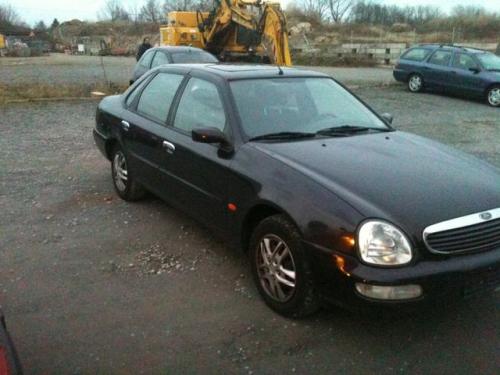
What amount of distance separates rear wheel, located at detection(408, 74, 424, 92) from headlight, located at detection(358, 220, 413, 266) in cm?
1533

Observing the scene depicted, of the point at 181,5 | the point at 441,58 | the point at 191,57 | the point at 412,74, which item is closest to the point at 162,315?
the point at 191,57

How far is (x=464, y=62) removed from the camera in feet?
51.2

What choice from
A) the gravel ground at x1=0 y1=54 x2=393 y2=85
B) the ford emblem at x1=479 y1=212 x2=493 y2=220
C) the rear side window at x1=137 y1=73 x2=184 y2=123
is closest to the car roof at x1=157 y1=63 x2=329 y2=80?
the rear side window at x1=137 y1=73 x2=184 y2=123

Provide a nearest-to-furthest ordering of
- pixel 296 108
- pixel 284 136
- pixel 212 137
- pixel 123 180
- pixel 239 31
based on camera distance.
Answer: pixel 212 137 < pixel 284 136 < pixel 296 108 < pixel 123 180 < pixel 239 31

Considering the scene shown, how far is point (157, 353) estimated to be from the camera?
3.10 metres

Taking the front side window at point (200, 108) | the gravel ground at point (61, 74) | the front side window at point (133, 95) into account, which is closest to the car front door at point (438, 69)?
the gravel ground at point (61, 74)

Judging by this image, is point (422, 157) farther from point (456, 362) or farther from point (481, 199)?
point (456, 362)

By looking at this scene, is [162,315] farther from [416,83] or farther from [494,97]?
[416,83]

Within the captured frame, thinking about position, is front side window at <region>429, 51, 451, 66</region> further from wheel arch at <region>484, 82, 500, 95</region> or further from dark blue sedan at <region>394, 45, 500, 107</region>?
wheel arch at <region>484, 82, 500, 95</region>

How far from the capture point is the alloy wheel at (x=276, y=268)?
11.0ft

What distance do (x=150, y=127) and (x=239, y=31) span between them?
14.3m

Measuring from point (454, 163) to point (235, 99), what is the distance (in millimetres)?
1720

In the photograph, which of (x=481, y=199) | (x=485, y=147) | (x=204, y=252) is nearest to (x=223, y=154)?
(x=204, y=252)

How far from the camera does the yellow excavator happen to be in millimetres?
17656
